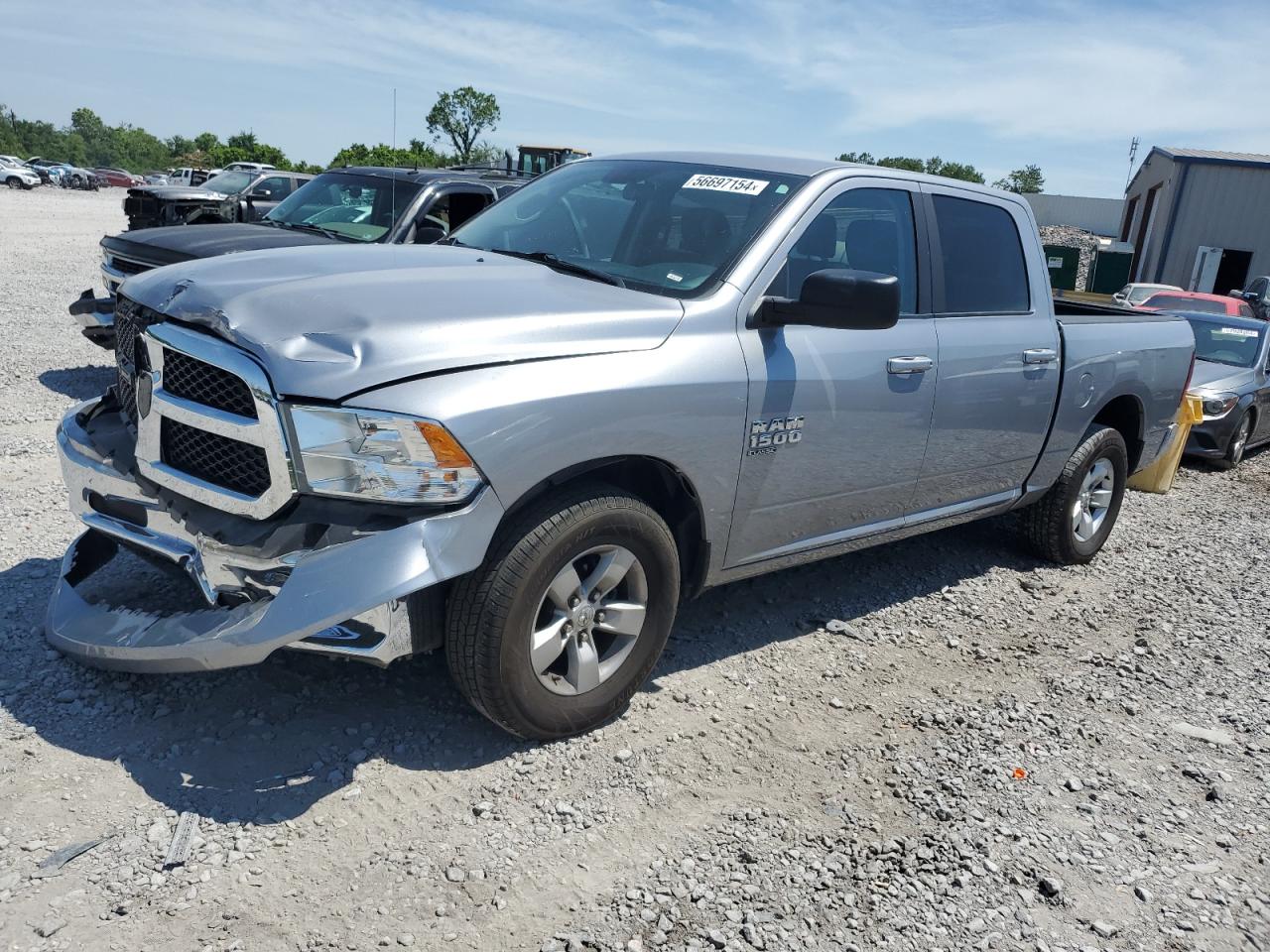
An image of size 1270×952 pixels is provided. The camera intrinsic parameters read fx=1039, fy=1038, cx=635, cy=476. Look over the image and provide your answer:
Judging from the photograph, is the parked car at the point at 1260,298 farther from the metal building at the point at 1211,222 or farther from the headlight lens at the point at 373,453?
the metal building at the point at 1211,222

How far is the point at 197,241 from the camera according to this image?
7730mm

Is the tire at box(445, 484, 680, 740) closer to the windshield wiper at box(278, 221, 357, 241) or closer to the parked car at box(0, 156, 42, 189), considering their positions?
the windshield wiper at box(278, 221, 357, 241)

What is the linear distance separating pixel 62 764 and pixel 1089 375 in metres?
4.87

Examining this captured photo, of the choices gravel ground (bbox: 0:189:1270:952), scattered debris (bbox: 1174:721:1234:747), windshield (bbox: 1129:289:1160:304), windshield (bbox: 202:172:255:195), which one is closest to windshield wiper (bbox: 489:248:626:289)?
gravel ground (bbox: 0:189:1270:952)

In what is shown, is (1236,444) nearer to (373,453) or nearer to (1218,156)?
(373,453)

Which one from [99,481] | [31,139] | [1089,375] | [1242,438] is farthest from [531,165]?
[31,139]

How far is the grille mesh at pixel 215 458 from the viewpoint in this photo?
2.96 meters

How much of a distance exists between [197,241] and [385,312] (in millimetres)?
5446

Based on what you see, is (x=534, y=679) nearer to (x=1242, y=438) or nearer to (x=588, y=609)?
(x=588, y=609)

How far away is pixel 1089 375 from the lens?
539 centimetres

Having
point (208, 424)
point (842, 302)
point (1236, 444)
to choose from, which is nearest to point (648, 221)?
point (842, 302)

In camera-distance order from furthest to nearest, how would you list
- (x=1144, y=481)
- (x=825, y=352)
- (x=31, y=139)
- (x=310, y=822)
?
(x=31, y=139) → (x=1144, y=481) → (x=825, y=352) → (x=310, y=822)

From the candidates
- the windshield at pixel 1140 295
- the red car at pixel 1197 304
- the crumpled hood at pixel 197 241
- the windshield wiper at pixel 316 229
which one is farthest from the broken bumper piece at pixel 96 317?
the windshield at pixel 1140 295

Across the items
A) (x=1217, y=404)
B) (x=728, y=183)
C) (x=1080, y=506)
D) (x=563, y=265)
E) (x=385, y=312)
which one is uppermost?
(x=728, y=183)
